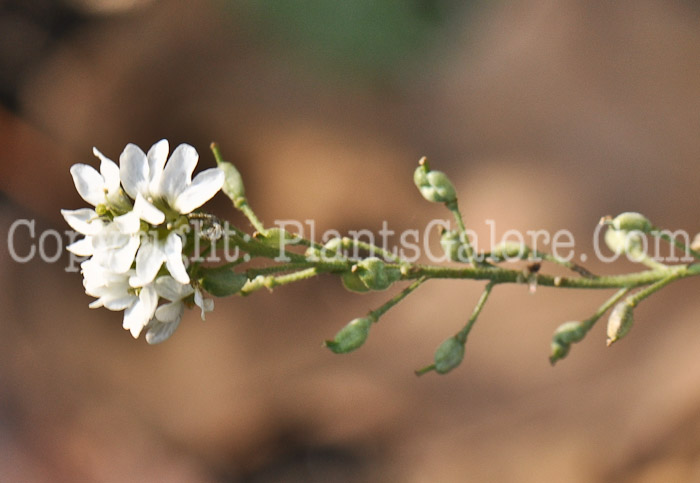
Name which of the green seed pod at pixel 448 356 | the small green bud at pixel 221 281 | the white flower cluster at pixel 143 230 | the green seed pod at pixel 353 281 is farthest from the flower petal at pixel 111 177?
the green seed pod at pixel 448 356

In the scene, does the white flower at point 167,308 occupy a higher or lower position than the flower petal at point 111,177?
lower

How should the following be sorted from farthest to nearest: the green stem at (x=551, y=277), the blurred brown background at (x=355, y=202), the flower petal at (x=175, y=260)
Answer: the blurred brown background at (x=355, y=202) → the green stem at (x=551, y=277) → the flower petal at (x=175, y=260)

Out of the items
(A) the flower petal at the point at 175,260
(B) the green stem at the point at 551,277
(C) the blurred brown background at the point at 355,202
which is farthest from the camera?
(C) the blurred brown background at the point at 355,202

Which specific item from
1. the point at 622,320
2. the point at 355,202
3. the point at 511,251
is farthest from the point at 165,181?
the point at 355,202

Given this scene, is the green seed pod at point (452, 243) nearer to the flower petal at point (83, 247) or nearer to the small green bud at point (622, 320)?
the small green bud at point (622, 320)

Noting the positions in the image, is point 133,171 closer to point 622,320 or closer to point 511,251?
point 511,251

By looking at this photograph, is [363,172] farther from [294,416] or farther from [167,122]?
[294,416]
